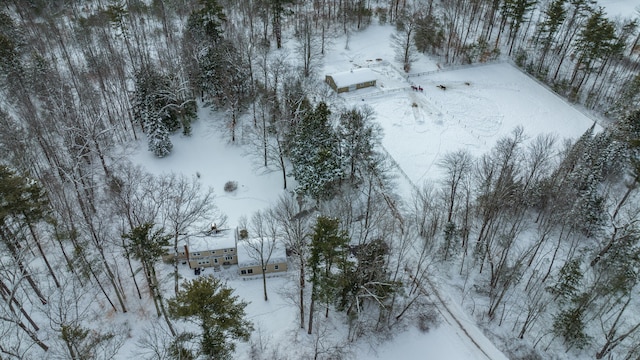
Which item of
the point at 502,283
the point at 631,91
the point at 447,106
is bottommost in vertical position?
the point at 502,283

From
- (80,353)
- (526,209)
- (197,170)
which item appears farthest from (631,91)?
(80,353)

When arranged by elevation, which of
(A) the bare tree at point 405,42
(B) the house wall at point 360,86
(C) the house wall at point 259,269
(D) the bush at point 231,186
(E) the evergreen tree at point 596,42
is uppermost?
(E) the evergreen tree at point 596,42

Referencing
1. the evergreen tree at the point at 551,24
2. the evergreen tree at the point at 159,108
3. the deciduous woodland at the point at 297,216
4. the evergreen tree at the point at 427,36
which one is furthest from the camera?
the evergreen tree at the point at 427,36

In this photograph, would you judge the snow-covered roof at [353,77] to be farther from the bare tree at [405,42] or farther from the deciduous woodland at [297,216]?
the bare tree at [405,42]

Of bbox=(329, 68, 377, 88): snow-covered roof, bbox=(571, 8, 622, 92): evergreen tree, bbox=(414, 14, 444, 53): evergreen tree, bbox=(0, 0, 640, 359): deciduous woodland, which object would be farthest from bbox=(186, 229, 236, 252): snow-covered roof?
bbox=(571, 8, 622, 92): evergreen tree

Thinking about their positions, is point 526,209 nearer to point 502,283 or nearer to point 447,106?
point 502,283

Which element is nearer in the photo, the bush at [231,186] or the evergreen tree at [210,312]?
the evergreen tree at [210,312]

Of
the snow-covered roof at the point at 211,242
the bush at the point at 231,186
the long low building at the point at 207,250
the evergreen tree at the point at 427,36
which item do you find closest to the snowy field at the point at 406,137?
the bush at the point at 231,186
